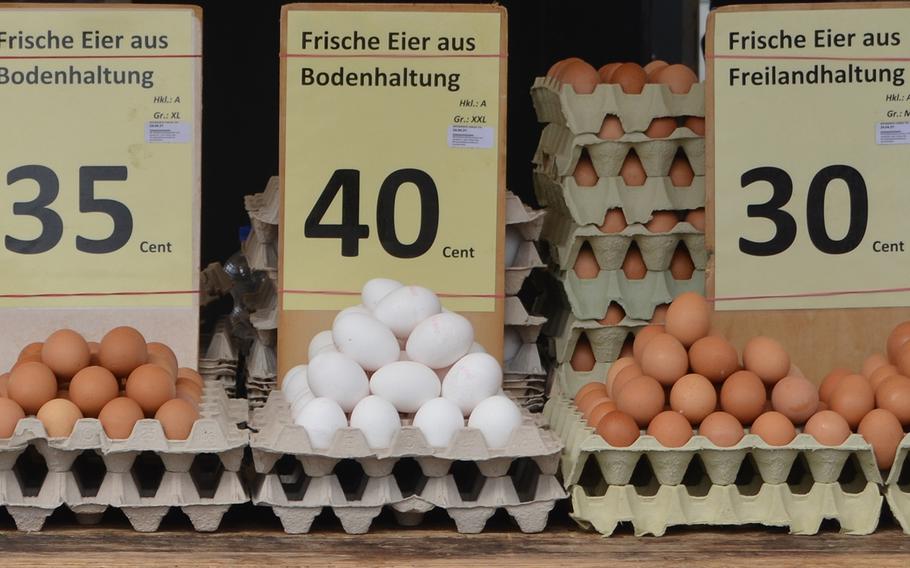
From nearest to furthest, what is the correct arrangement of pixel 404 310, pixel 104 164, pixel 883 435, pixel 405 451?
pixel 405 451 → pixel 883 435 → pixel 404 310 → pixel 104 164

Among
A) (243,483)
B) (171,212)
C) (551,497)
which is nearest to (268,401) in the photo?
(243,483)

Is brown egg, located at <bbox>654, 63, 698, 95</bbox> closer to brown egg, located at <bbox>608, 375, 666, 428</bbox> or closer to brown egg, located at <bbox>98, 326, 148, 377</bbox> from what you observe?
brown egg, located at <bbox>608, 375, 666, 428</bbox>

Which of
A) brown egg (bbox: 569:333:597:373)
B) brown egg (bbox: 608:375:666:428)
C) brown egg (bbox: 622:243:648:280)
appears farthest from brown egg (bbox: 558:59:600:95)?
brown egg (bbox: 608:375:666:428)

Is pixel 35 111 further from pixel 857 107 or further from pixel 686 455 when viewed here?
pixel 857 107

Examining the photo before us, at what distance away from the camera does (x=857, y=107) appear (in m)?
2.94

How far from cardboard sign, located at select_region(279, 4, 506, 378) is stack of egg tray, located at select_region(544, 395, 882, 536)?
572 millimetres

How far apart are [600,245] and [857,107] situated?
0.63 meters

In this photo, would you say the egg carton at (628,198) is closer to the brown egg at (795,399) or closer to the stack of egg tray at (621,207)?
the stack of egg tray at (621,207)

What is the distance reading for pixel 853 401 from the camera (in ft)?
8.39

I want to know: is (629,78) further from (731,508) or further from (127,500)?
(127,500)

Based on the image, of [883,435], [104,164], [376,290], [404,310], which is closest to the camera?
[883,435]

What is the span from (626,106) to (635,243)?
308 mm

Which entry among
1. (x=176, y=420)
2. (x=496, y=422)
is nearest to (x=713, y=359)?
(x=496, y=422)

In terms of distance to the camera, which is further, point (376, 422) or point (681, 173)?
point (681, 173)
